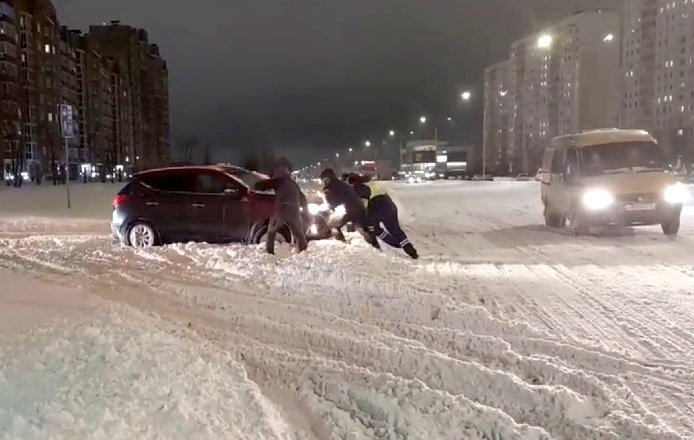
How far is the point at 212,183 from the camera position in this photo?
13008 mm

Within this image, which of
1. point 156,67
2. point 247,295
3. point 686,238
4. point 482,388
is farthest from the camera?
point 156,67

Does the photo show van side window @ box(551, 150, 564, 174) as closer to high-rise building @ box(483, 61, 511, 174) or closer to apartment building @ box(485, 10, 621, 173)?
apartment building @ box(485, 10, 621, 173)

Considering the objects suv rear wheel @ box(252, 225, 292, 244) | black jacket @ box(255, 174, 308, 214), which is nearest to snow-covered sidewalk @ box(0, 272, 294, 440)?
black jacket @ box(255, 174, 308, 214)

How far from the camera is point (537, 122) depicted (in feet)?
365

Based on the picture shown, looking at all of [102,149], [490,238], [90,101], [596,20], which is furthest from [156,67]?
[490,238]

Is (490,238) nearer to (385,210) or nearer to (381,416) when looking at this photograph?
(385,210)

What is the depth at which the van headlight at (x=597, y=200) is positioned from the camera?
1462 centimetres

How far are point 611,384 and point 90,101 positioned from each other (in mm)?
131505

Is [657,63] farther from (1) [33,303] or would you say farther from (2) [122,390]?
(2) [122,390]

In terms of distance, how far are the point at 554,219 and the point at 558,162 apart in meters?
1.48

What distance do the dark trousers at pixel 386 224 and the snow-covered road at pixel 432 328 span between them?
651mm

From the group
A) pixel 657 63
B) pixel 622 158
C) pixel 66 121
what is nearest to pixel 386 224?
pixel 622 158

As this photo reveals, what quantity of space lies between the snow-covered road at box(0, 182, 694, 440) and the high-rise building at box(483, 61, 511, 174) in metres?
106

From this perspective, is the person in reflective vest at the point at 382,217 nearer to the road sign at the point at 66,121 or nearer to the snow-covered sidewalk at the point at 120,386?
the snow-covered sidewalk at the point at 120,386
